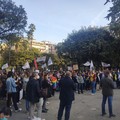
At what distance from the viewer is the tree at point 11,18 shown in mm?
25469

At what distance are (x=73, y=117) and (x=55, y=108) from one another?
8.23 ft

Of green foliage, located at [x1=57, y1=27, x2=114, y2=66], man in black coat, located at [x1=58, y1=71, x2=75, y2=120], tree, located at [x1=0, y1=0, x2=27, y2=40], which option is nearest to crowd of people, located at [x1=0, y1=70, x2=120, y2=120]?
man in black coat, located at [x1=58, y1=71, x2=75, y2=120]

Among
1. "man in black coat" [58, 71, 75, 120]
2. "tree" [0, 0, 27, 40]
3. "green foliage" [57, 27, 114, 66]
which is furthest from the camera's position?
"green foliage" [57, 27, 114, 66]

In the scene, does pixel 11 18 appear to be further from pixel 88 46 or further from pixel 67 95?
pixel 88 46

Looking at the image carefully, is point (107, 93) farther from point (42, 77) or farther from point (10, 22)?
point (10, 22)

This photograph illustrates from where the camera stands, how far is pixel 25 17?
26.3 m

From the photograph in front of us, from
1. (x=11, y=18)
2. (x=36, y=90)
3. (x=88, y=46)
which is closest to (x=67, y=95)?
(x=36, y=90)

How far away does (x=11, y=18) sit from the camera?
25.5 meters

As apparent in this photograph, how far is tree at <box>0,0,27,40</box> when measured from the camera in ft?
83.6

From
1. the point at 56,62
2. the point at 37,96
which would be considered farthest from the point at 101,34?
the point at 37,96

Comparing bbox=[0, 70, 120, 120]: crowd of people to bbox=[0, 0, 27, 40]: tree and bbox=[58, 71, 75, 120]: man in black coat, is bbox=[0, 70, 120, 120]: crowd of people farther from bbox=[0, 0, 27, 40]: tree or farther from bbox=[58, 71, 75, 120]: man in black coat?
bbox=[0, 0, 27, 40]: tree

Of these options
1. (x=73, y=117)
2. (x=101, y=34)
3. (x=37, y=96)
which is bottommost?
(x=73, y=117)

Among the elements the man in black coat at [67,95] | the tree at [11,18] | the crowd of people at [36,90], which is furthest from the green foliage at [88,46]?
the man in black coat at [67,95]

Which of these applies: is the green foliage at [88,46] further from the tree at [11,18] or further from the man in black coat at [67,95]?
the man in black coat at [67,95]
